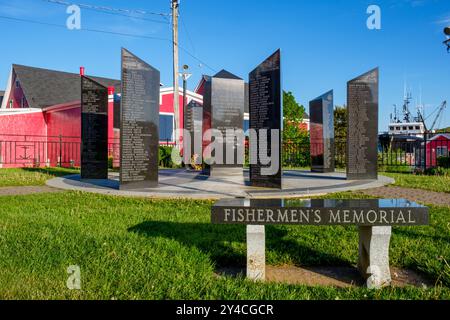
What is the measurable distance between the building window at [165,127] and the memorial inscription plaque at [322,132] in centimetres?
1207

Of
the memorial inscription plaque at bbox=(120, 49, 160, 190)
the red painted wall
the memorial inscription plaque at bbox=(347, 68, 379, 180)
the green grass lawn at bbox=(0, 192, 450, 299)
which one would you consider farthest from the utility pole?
the green grass lawn at bbox=(0, 192, 450, 299)

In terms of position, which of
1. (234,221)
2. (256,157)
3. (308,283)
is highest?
(256,157)

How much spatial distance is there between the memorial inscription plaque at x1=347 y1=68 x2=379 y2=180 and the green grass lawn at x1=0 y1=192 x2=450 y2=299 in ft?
16.5

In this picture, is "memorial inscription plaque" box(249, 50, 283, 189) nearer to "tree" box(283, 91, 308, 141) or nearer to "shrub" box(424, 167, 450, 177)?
"shrub" box(424, 167, 450, 177)

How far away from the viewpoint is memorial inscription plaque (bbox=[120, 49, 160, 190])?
28.7ft

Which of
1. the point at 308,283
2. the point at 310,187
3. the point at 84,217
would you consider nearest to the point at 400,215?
the point at 308,283

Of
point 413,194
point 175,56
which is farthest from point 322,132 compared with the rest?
point 175,56

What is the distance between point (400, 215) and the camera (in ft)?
10.8

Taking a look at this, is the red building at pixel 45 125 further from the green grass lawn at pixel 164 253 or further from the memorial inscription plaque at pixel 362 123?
the green grass lawn at pixel 164 253

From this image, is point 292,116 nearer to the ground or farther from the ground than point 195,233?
farther from the ground

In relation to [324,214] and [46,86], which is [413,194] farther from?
[46,86]

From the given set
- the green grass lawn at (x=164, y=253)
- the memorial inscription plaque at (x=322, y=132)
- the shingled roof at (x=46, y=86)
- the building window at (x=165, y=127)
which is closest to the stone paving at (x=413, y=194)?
the green grass lawn at (x=164, y=253)
